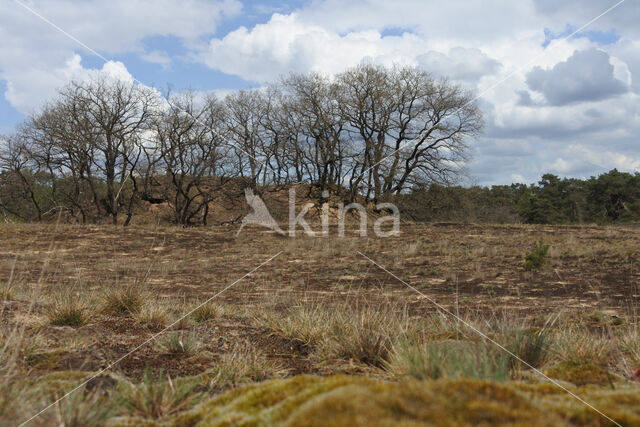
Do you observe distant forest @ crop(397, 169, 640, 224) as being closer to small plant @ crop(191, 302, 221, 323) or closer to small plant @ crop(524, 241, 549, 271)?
small plant @ crop(524, 241, 549, 271)

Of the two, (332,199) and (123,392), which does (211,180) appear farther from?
(123,392)

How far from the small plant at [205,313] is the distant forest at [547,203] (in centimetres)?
2936

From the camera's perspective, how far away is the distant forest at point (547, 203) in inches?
1356

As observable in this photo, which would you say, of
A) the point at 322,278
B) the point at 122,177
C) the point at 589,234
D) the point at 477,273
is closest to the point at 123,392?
the point at 322,278

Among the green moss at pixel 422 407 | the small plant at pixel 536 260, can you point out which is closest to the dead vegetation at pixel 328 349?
the green moss at pixel 422 407

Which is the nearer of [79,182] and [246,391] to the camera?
[246,391]

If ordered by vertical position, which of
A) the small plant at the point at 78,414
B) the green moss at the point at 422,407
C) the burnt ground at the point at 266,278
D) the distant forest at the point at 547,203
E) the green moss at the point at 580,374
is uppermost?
the distant forest at the point at 547,203

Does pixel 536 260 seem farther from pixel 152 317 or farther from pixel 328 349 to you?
pixel 152 317

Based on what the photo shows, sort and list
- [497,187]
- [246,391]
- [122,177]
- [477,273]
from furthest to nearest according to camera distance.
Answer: [497,187]
[122,177]
[477,273]
[246,391]

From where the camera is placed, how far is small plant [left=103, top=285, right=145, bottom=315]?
5754 millimetres

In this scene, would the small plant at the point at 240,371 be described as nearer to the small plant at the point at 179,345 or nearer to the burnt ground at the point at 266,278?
the burnt ground at the point at 266,278

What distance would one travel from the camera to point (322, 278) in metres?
12.4

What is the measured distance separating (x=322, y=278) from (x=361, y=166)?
23.5 m

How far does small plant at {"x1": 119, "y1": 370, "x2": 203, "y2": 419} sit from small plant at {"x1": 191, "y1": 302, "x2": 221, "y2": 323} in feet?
10.5
